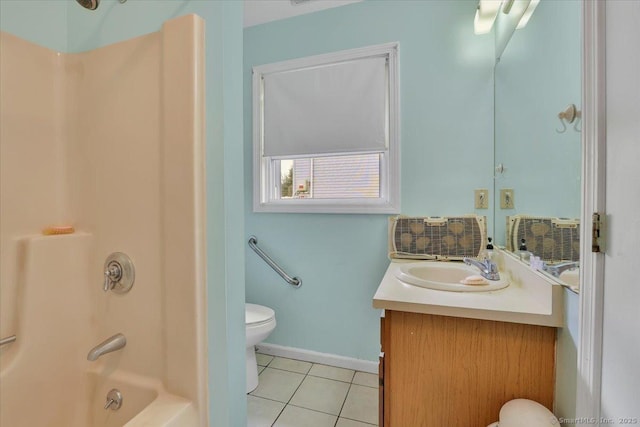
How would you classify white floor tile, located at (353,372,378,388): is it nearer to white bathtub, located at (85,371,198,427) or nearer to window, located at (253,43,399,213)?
window, located at (253,43,399,213)

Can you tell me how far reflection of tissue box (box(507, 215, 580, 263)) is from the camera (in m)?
0.85

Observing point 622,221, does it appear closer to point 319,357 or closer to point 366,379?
point 366,379

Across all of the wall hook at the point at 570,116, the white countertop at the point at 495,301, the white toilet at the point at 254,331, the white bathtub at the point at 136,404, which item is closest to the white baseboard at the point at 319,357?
the white toilet at the point at 254,331

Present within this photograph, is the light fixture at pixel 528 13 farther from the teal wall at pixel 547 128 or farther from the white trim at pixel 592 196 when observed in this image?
the white trim at pixel 592 196

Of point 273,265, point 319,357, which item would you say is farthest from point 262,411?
point 273,265

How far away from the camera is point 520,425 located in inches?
31.7

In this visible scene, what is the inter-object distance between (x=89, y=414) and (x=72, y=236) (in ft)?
1.93

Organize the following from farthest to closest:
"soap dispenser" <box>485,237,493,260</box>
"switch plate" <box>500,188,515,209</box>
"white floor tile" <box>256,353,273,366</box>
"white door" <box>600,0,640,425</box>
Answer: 1. "white floor tile" <box>256,353,273,366</box>
2. "soap dispenser" <box>485,237,493,260</box>
3. "switch plate" <box>500,188,515,209</box>
4. "white door" <box>600,0,640,425</box>

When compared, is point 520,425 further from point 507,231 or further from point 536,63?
point 536,63

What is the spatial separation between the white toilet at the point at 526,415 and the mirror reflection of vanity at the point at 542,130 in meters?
0.41

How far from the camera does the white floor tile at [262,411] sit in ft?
4.85

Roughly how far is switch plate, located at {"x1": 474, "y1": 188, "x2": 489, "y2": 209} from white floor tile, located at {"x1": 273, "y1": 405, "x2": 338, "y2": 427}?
151cm

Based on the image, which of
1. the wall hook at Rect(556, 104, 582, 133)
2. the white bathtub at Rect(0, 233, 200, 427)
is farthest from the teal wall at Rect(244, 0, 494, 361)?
the white bathtub at Rect(0, 233, 200, 427)

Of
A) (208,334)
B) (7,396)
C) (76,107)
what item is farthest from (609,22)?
(7,396)
